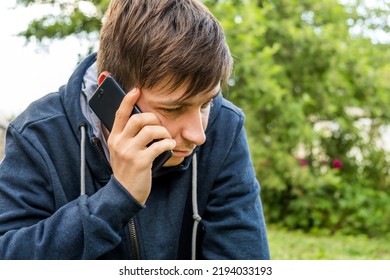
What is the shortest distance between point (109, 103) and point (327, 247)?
397 cm

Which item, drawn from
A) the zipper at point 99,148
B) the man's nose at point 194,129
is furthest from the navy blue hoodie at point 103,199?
the man's nose at point 194,129

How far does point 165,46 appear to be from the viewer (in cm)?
192

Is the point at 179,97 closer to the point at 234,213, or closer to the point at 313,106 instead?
the point at 234,213

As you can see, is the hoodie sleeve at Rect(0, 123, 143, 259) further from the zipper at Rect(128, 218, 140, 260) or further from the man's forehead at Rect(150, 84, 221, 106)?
the man's forehead at Rect(150, 84, 221, 106)

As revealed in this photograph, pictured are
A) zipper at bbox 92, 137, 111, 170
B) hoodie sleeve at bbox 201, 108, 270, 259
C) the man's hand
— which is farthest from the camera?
hoodie sleeve at bbox 201, 108, 270, 259

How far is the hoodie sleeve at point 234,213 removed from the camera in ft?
7.18

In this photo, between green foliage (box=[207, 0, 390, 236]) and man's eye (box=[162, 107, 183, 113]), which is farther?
green foliage (box=[207, 0, 390, 236])

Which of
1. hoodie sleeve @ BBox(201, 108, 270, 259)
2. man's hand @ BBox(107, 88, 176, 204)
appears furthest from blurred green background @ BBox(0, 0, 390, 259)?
man's hand @ BBox(107, 88, 176, 204)

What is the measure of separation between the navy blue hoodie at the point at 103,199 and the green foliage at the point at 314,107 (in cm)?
382

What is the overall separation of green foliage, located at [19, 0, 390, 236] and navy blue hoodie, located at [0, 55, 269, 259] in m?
3.82

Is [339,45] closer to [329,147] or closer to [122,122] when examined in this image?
[329,147]

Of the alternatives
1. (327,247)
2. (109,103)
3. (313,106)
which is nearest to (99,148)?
(109,103)

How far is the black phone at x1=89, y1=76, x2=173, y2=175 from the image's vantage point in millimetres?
1957
